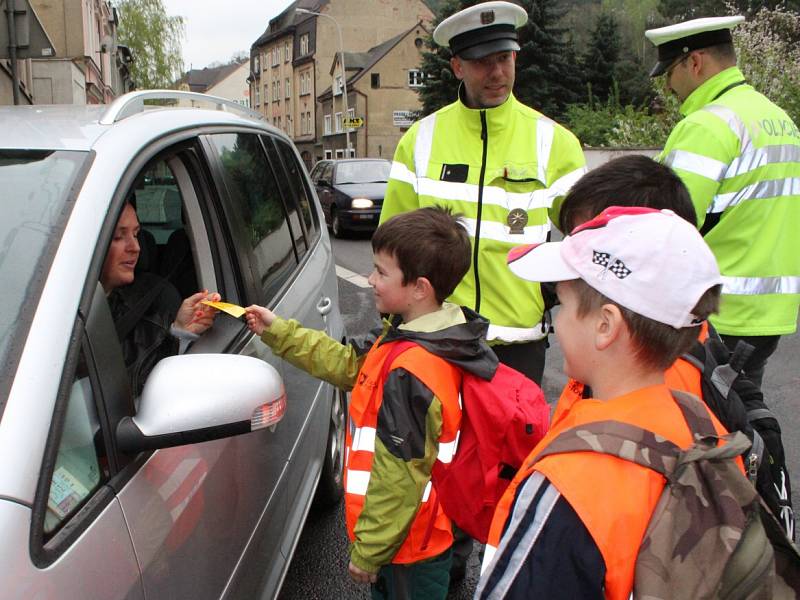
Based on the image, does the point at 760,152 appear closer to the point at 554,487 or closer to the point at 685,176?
the point at 685,176

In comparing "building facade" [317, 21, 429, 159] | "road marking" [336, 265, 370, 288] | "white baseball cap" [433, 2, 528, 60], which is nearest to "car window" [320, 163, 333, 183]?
"road marking" [336, 265, 370, 288]

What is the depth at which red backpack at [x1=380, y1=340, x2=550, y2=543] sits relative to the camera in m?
2.00

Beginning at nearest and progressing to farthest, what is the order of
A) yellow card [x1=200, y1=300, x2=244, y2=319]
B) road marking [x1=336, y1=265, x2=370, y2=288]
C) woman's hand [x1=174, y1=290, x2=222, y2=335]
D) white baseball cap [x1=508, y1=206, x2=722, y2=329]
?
1. white baseball cap [x1=508, y1=206, x2=722, y2=329]
2. yellow card [x1=200, y1=300, x2=244, y2=319]
3. woman's hand [x1=174, y1=290, x2=222, y2=335]
4. road marking [x1=336, y1=265, x2=370, y2=288]

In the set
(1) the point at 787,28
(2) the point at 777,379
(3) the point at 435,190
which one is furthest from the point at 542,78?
(3) the point at 435,190

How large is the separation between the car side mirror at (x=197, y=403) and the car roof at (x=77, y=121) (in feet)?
2.04

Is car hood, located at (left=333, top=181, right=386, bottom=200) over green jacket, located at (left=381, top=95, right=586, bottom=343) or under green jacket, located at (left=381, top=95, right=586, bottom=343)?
under

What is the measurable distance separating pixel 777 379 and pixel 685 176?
3.74m

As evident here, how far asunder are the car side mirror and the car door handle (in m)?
1.64

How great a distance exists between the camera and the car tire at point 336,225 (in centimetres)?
1474

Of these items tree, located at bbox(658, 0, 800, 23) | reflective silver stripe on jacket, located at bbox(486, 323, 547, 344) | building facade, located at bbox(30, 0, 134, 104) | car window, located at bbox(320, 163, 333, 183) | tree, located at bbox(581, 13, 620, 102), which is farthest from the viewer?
tree, located at bbox(658, 0, 800, 23)

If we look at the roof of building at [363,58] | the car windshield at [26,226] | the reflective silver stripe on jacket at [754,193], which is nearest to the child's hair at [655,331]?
the car windshield at [26,226]

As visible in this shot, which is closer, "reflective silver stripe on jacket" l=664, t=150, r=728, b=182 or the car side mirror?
the car side mirror

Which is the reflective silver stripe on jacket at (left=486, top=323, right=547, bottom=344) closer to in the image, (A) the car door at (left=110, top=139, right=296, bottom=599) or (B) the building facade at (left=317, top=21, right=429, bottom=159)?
(A) the car door at (left=110, top=139, right=296, bottom=599)

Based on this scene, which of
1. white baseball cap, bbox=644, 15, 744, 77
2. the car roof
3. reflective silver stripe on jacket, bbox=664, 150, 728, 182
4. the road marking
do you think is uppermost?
white baseball cap, bbox=644, 15, 744, 77
